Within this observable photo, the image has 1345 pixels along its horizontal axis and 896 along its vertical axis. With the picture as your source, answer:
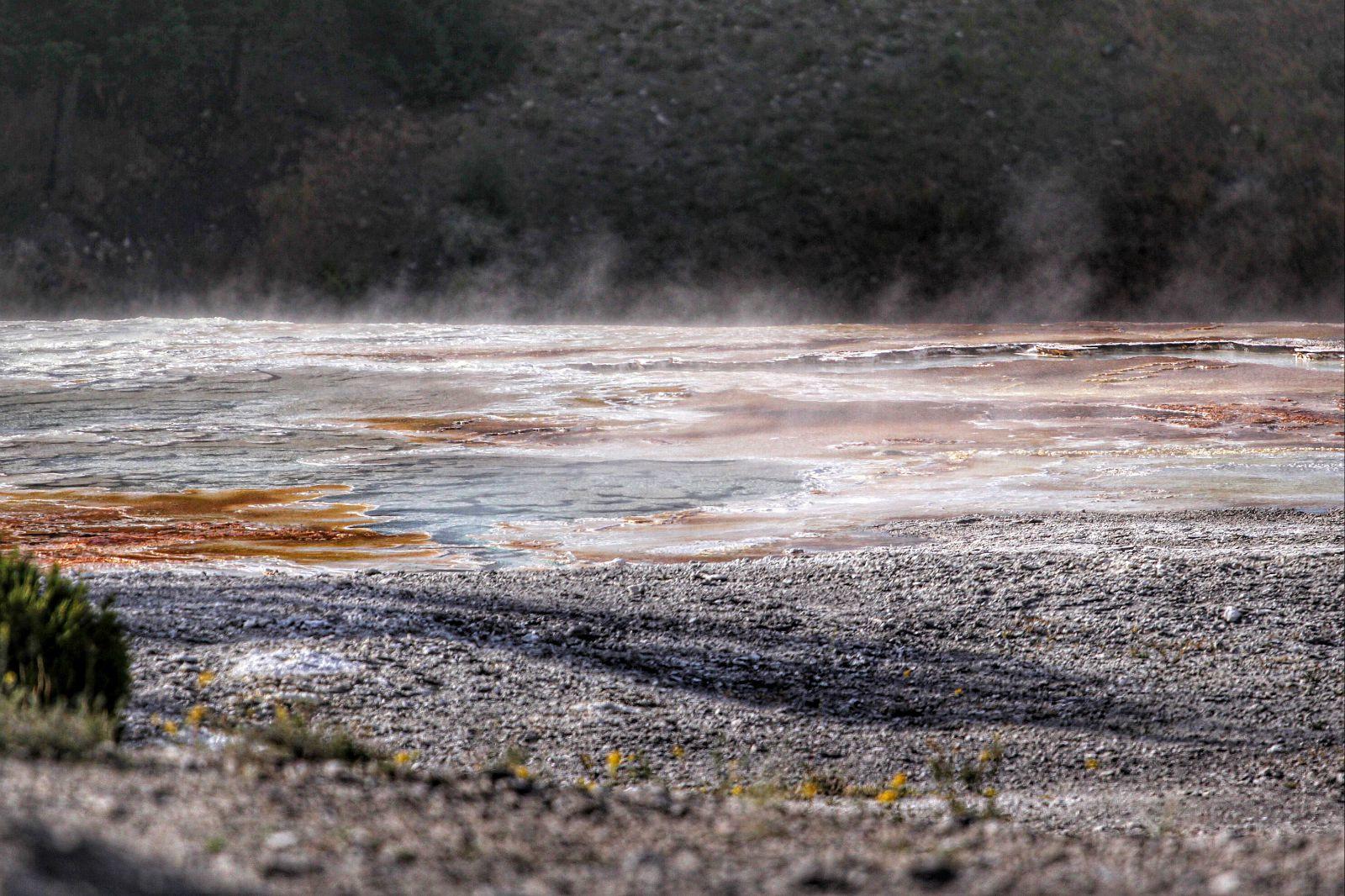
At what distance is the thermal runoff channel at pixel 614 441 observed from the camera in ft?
39.3

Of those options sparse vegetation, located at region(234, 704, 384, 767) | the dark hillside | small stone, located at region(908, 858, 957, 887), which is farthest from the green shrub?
the dark hillside

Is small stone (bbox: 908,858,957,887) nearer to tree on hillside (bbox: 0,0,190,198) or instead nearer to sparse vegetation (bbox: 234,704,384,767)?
sparse vegetation (bbox: 234,704,384,767)

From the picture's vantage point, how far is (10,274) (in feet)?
127

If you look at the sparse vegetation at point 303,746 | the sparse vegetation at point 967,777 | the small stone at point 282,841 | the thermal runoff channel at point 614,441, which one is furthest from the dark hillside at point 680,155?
the small stone at point 282,841

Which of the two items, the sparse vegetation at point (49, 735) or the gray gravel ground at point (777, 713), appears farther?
the sparse vegetation at point (49, 735)

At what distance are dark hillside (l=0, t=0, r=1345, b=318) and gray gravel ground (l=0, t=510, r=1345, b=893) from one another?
27949 millimetres

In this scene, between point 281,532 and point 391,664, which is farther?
point 281,532

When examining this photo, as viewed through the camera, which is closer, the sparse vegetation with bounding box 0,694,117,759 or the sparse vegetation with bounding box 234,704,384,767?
the sparse vegetation with bounding box 0,694,117,759

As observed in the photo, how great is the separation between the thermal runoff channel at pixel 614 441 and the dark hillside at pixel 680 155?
35.3ft

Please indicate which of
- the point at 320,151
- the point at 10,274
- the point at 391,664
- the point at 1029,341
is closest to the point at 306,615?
the point at 391,664

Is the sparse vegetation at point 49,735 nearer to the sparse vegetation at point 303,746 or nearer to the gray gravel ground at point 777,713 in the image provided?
the gray gravel ground at point 777,713

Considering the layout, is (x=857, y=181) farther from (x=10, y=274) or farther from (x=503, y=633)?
(x=503, y=633)

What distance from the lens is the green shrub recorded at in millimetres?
5156

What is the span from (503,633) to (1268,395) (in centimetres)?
1477
